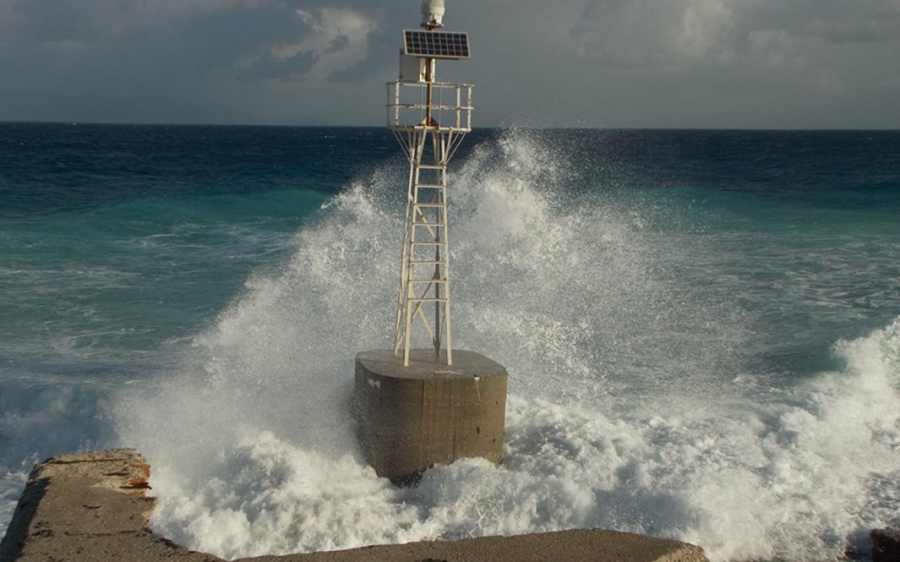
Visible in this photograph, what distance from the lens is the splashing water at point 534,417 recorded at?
905 cm

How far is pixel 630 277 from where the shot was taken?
19109 millimetres

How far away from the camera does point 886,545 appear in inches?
293

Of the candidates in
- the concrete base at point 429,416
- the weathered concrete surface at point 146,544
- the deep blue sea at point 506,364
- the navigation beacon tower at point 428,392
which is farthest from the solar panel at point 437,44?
the weathered concrete surface at point 146,544

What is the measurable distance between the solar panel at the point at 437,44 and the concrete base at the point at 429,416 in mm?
3151

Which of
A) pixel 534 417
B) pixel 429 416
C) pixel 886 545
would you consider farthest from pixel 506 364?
pixel 886 545

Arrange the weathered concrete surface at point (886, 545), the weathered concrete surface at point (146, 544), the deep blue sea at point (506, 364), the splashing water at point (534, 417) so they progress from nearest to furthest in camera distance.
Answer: the weathered concrete surface at point (146, 544)
the weathered concrete surface at point (886, 545)
the splashing water at point (534, 417)
the deep blue sea at point (506, 364)

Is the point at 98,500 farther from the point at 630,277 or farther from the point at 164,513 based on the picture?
the point at 630,277

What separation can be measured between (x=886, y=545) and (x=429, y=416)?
168 inches

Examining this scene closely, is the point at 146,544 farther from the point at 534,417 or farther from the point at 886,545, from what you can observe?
the point at 534,417

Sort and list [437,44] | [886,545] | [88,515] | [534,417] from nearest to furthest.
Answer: [88,515]
[886,545]
[437,44]
[534,417]

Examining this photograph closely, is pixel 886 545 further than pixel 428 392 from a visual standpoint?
No

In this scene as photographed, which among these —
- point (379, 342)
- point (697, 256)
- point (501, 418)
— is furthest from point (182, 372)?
point (697, 256)

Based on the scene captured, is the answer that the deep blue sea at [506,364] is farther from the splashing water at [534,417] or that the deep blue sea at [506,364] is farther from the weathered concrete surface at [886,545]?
the weathered concrete surface at [886,545]

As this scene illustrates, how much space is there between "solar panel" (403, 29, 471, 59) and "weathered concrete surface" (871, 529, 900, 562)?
18.4ft
